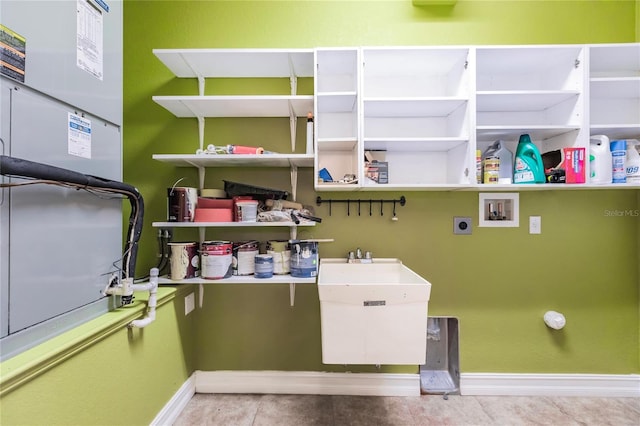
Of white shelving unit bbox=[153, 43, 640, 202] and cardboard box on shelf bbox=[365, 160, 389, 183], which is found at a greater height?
white shelving unit bbox=[153, 43, 640, 202]

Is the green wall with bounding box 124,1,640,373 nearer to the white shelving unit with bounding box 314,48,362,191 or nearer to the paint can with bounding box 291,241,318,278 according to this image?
the white shelving unit with bounding box 314,48,362,191

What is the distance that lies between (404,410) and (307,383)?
24.6 inches

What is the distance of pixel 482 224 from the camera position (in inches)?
76.3

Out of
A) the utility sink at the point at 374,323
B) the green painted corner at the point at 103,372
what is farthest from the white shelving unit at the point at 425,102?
the green painted corner at the point at 103,372

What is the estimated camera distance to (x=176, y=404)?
1.69m

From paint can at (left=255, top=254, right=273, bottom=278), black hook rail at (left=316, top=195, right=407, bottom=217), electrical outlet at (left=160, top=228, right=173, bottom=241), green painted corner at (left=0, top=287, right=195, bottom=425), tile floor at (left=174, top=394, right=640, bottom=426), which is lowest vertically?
tile floor at (left=174, top=394, right=640, bottom=426)

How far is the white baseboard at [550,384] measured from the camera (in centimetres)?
189

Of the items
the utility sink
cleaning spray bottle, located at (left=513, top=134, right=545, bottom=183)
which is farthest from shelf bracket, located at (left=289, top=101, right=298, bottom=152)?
cleaning spray bottle, located at (left=513, top=134, right=545, bottom=183)

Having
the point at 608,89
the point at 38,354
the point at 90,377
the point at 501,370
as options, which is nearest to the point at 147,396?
the point at 90,377

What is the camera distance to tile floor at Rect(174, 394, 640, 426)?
65.6 inches

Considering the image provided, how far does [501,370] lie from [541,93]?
1754 millimetres

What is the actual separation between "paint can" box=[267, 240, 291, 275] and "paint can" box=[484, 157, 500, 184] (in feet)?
4.07

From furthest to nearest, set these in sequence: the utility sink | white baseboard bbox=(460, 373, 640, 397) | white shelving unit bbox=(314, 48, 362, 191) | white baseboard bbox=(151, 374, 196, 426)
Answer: white baseboard bbox=(460, 373, 640, 397) < white shelving unit bbox=(314, 48, 362, 191) < white baseboard bbox=(151, 374, 196, 426) < the utility sink

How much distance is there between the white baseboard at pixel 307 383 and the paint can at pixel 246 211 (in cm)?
108
